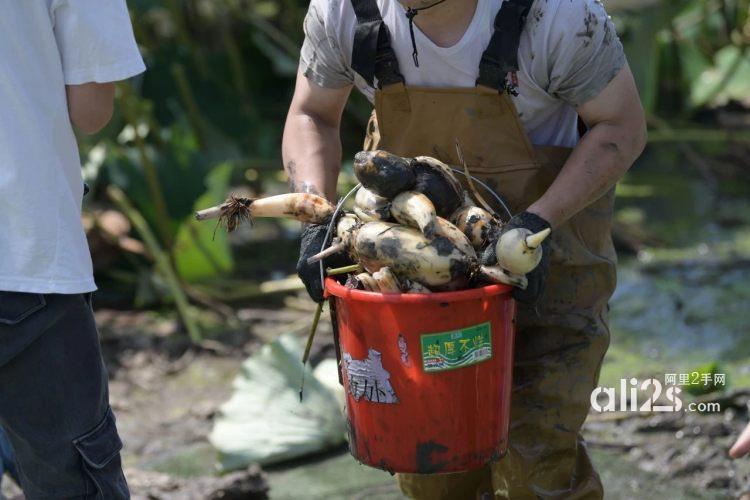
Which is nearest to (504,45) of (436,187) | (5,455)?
(436,187)

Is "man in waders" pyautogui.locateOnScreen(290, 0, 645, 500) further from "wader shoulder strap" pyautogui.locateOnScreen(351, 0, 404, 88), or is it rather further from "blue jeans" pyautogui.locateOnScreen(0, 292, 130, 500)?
"blue jeans" pyautogui.locateOnScreen(0, 292, 130, 500)

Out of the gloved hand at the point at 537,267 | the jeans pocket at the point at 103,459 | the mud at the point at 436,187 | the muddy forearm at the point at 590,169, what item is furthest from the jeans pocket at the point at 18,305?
the muddy forearm at the point at 590,169

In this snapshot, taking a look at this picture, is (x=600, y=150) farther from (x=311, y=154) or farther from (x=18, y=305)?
(x=18, y=305)

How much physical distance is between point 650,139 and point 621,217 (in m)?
1.03

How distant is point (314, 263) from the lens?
→ 2408 millimetres

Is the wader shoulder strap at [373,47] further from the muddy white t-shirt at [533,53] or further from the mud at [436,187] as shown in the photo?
the mud at [436,187]

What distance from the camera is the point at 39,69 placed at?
2.20 m

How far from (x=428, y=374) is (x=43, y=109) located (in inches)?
36.3

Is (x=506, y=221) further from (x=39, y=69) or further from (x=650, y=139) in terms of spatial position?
(x=650, y=139)

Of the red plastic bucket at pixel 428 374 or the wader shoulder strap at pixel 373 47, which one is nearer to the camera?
the red plastic bucket at pixel 428 374

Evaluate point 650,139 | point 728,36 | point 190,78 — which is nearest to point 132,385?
point 190,78

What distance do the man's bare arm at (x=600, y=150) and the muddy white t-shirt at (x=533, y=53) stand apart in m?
0.03

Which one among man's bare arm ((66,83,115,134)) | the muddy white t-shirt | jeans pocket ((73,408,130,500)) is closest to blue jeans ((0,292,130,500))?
jeans pocket ((73,408,130,500))

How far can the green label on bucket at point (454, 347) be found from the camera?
2.19 m
